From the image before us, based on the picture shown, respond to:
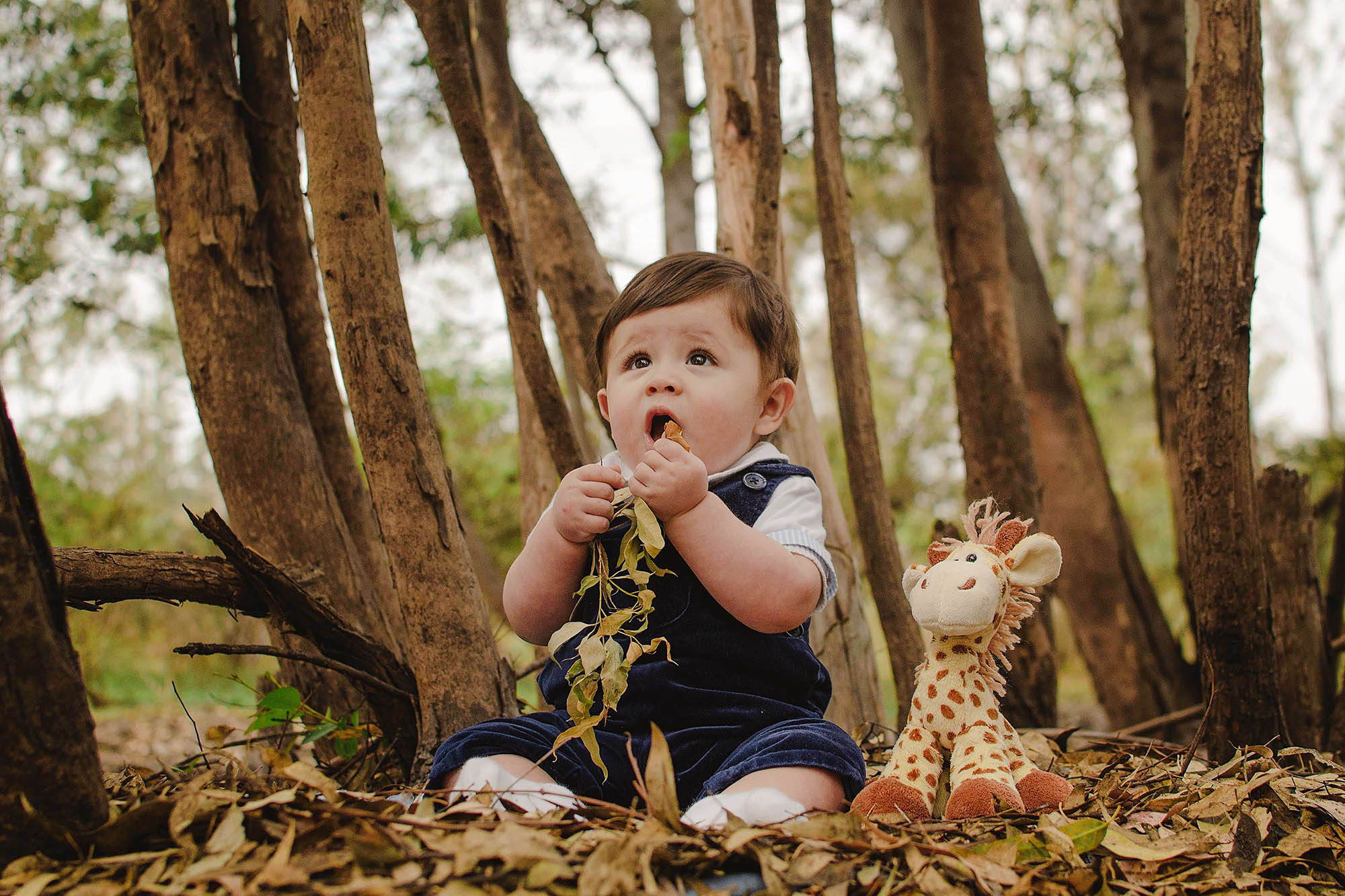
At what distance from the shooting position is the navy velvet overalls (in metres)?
1.83

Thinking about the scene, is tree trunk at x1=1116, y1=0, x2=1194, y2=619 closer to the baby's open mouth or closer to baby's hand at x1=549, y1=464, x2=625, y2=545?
the baby's open mouth

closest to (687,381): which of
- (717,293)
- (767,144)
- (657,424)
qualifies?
(657,424)

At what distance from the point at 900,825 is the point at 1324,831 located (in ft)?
2.79

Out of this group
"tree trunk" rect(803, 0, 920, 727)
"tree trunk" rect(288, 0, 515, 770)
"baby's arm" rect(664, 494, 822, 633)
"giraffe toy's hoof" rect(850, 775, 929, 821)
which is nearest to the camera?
"giraffe toy's hoof" rect(850, 775, 929, 821)

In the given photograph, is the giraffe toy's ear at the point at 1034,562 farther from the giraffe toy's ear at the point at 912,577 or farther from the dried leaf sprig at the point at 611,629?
the dried leaf sprig at the point at 611,629

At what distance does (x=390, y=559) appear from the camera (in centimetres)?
208

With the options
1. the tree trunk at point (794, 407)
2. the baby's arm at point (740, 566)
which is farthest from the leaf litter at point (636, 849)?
the tree trunk at point (794, 407)

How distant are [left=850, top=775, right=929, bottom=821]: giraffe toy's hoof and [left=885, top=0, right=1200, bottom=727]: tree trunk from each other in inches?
123

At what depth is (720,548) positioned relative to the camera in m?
1.79

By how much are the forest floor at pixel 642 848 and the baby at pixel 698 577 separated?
0.20m

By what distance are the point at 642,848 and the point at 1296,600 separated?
9.09 ft

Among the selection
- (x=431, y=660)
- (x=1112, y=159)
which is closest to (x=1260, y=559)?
(x=431, y=660)

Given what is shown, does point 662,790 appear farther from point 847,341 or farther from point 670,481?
point 847,341

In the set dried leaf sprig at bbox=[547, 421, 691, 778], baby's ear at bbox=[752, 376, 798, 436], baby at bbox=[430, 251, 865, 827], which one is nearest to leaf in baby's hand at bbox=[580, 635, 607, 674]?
dried leaf sprig at bbox=[547, 421, 691, 778]
